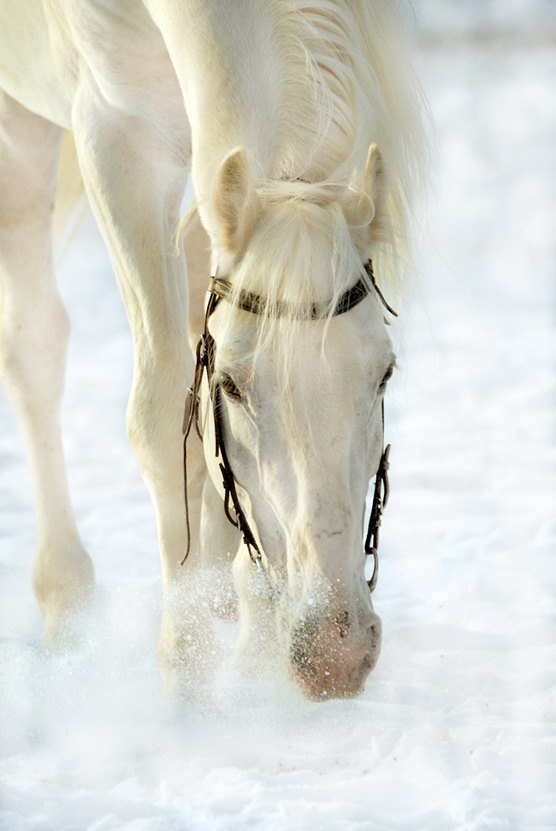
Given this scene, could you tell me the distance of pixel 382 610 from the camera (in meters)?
3.05

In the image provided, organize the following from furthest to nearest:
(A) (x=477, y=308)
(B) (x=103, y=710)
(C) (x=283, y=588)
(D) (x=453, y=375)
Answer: (A) (x=477, y=308) < (D) (x=453, y=375) < (B) (x=103, y=710) < (C) (x=283, y=588)

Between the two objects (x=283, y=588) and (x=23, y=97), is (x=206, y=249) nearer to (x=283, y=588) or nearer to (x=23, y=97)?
(x=23, y=97)

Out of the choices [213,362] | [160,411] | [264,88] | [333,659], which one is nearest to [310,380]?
[213,362]

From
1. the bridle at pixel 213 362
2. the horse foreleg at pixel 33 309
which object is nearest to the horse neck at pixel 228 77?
the bridle at pixel 213 362

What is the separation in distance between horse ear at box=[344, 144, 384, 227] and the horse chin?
2.41ft

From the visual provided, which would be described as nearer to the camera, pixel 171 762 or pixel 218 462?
pixel 218 462

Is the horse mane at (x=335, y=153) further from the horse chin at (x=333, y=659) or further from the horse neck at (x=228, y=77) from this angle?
the horse chin at (x=333, y=659)

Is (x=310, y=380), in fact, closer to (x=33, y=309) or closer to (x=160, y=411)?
(x=160, y=411)

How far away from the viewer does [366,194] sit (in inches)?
73.0

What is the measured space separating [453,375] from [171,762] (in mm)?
2827

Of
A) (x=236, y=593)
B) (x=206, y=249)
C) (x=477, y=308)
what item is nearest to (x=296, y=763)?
(x=236, y=593)

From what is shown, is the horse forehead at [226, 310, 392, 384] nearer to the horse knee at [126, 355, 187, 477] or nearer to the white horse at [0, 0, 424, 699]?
the white horse at [0, 0, 424, 699]

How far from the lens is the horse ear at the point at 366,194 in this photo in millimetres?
1853

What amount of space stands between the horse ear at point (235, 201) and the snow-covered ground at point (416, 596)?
42 centimetres
